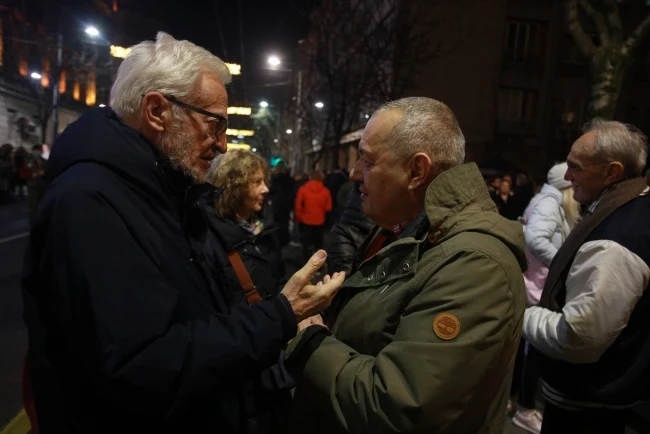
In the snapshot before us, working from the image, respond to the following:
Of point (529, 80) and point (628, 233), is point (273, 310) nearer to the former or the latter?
point (628, 233)

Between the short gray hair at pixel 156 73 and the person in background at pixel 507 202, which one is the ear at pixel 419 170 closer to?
the short gray hair at pixel 156 73

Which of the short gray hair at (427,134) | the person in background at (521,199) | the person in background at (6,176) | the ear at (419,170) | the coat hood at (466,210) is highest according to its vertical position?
the short gray hair at (427,134)

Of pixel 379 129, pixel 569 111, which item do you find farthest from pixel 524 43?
pixel 379 129

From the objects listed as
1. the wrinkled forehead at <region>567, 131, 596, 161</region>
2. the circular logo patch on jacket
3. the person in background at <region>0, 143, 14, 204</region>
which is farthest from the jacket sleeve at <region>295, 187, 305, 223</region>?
the person in background at <region>0, 143, 14, 204</region>

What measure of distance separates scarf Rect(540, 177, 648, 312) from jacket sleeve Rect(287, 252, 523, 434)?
1.22 meters

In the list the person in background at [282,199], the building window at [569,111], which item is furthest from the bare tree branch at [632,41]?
the building window at [569,111]

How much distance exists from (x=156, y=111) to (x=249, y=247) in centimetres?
163

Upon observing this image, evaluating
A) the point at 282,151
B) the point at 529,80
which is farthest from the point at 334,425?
the point at 282,151

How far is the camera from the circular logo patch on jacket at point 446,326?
137cm

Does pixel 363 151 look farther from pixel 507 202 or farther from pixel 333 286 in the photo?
pixel 507 202

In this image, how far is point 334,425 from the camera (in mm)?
1515

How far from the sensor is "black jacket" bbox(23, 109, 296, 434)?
1.31 metres

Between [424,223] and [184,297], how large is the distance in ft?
2.75

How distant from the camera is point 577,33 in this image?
7.51 meters
